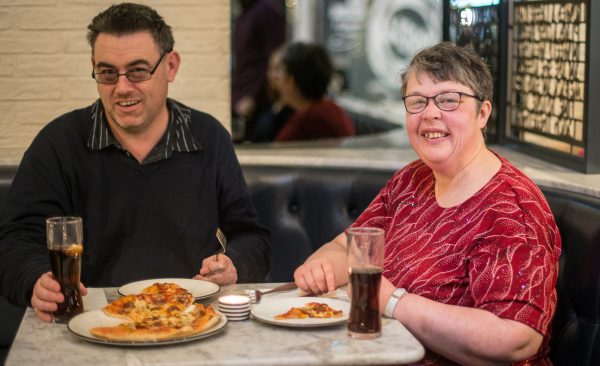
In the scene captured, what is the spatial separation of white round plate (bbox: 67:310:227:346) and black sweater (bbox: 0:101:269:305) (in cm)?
68

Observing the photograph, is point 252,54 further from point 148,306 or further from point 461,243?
point 148,306

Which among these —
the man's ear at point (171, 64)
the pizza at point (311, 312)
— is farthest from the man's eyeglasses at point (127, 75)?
the pizza at point (311, 312)

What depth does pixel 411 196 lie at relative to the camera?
2.34 metres

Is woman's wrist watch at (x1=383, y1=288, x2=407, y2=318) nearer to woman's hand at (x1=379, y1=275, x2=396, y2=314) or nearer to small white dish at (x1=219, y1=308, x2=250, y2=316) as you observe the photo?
woman's hand at (x1=379, y1=275, x2=396, y2=314)

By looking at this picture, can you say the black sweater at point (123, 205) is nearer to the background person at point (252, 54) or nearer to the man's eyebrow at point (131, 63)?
the man's eyebrow at point (131, 63)

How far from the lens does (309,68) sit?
5004 millimetres

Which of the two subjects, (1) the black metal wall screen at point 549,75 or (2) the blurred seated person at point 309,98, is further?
(2) the blurred seated person at point 309,98

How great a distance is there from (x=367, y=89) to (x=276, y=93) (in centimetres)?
249

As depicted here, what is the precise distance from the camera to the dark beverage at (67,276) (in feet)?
6.35

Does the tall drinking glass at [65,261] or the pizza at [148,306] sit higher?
Result: the tall drinking glass at [65,261]

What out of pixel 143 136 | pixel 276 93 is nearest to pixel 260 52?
pixel 276 93

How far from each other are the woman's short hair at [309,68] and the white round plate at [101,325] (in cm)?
314

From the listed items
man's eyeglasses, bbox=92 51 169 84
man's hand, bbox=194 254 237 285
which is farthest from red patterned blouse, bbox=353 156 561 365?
man's eyeglasses, bbox=92 51 169 84

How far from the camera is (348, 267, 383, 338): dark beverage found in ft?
5.85
